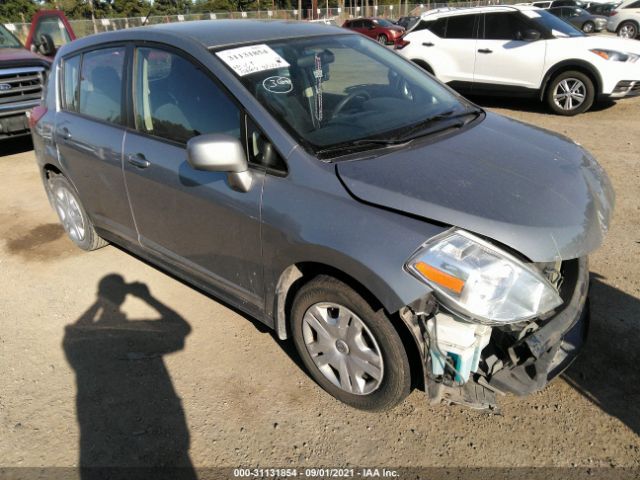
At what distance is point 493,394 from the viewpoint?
2.20m

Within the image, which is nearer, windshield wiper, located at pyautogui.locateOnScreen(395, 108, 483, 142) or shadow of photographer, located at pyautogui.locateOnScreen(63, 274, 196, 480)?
shadow of photographer, located at pyautogui.locateOnScreen(63, 274, 196, 480)

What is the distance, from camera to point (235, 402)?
2.70 metres

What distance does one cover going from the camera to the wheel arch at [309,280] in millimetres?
2201

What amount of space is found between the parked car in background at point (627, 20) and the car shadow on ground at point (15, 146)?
1963 centimetres

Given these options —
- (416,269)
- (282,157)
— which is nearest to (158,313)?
(282,157)

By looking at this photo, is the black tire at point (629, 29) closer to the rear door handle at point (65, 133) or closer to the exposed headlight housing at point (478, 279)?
the rear door handle at point (65, 133)

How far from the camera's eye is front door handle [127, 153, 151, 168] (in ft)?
10.0

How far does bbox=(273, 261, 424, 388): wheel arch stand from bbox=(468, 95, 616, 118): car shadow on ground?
7.11 m

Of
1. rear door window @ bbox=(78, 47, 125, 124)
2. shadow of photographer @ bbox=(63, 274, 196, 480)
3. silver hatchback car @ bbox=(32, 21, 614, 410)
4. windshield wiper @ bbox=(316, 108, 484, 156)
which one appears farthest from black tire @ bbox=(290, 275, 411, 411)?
rear door window @ bbox=(78, 47, 125, 124)

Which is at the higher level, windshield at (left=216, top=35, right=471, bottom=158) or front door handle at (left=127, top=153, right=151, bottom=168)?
windshield at (left=216, top=35, right=471, bottom=158)

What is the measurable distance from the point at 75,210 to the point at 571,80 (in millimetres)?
7356

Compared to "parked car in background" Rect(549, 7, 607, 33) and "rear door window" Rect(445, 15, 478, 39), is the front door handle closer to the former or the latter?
"rear door window" Rect(445, 15, 478, 39)

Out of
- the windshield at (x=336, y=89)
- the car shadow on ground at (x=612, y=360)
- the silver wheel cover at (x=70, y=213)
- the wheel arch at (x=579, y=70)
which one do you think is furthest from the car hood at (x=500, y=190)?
the wheel arch at (x=579, y=70)

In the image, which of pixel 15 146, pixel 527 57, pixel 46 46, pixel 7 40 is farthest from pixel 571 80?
pixel 7 40
